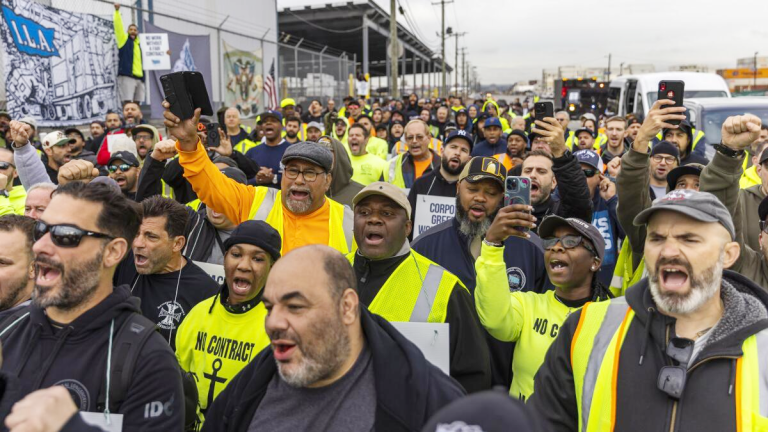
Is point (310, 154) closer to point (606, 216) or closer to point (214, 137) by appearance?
point (606, 216)

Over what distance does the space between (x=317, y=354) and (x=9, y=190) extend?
4632 mm

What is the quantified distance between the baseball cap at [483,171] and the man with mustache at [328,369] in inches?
87.1

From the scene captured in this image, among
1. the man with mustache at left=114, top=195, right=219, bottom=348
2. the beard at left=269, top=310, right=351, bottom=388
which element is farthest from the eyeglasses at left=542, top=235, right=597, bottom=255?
the man with mustache at left=114, top=195, right=219, bottom=348

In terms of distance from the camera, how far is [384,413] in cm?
221

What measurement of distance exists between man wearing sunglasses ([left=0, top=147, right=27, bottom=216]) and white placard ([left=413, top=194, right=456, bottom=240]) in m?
3.40

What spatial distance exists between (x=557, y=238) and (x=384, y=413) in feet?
6.22

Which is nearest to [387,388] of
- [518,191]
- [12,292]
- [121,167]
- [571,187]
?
[518,191]

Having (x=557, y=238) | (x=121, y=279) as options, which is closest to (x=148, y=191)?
(x=121, y=279)

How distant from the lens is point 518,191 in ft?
11.2

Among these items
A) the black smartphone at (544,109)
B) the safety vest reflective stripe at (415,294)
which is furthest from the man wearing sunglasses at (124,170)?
the black smartphone at (544,109)

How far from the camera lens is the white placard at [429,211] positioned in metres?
5.97

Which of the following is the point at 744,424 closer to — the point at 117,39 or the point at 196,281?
the point at 196,281

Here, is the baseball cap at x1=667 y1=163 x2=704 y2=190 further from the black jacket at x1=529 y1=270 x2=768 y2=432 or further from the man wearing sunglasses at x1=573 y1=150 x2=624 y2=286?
the black jacket at x1=529 y1=270 x2=768 y2=432

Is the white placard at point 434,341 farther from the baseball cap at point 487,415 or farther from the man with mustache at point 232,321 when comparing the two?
the baseball cap at point 487,415
